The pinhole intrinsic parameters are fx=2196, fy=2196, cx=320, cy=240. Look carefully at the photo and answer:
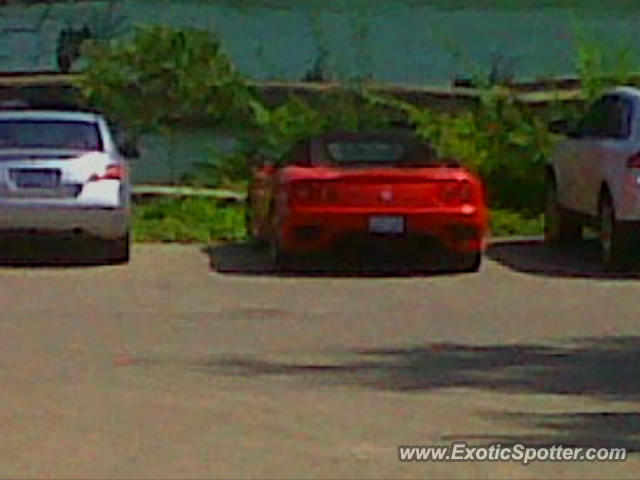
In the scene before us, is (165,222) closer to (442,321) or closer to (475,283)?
(475,283)

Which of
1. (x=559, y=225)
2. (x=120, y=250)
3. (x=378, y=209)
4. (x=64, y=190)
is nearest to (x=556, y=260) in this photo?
(x=559, y=225)

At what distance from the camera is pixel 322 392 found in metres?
12.8

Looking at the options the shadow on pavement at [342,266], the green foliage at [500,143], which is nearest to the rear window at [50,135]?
the shadow on pavement at [342,266]

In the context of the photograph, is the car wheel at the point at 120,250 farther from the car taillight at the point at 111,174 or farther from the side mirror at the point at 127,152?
the side mirror at the point at 127,152

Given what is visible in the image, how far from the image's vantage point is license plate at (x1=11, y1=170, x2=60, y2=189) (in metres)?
19.7

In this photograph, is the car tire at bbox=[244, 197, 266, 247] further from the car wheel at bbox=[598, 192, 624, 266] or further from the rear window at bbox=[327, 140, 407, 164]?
the car wheel at bbox=[598, 192, 624, 266]

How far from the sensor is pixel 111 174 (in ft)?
65.6

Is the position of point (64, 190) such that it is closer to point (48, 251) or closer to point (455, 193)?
point (48, 251)

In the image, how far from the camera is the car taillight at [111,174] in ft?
65.3

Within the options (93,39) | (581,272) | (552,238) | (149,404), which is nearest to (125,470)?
Result: (149,404)

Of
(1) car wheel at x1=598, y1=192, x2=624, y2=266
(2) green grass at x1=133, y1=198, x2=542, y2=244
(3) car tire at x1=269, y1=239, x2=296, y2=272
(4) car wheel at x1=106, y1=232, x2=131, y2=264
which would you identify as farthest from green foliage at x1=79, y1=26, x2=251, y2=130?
(1) car wheel at x1=598, y1=192, x2=624, y2=266

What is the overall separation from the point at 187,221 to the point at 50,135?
10.8 feet

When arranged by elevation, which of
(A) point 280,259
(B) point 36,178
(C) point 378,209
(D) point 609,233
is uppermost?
(B) point 36,178

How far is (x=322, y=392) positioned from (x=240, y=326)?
334 centimetres
